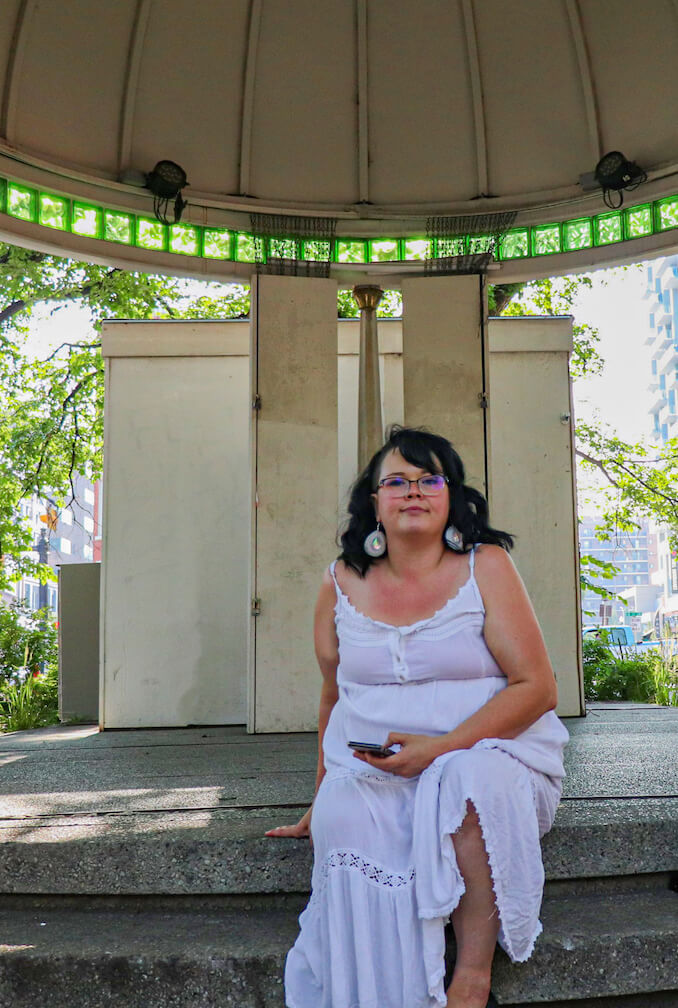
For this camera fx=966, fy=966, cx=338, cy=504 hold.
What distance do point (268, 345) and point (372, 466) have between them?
3389 mm

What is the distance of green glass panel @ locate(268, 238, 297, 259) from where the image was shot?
655 cm

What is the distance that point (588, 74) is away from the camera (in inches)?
242

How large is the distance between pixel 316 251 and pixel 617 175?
2.01m

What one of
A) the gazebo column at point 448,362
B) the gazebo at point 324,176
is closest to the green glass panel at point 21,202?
the gazebo at point 324,176

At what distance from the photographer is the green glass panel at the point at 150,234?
638 cm

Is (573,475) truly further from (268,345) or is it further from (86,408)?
(86,408)

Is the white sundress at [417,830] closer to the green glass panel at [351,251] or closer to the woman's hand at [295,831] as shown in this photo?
the woman's hand at [295,831]

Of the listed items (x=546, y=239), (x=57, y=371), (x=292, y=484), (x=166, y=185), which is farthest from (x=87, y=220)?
(x=57, y=371)

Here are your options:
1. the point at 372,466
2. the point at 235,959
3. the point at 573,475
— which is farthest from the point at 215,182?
the point at 235,959

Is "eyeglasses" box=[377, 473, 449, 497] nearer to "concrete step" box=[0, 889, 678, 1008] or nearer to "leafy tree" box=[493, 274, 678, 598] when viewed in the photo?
"concrete step" box=[0, 889, 678, 1008]

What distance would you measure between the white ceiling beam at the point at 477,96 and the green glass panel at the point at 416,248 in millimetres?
479

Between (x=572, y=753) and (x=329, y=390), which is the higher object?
(x=329, y=390)

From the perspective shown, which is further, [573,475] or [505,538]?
[573,475]

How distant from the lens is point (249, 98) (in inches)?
248
